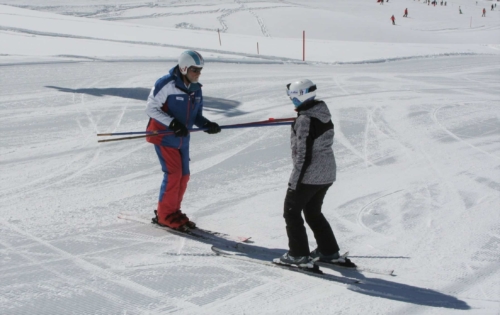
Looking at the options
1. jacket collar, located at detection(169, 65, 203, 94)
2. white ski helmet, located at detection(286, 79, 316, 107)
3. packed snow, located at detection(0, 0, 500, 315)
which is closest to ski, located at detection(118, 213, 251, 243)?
packed snow, located at detection(0, 0, 500, 315)

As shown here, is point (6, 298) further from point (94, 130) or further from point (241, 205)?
point (94, 130)

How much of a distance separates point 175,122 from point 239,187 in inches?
80.0

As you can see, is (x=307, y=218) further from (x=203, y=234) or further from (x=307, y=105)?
(x=203, y=234)

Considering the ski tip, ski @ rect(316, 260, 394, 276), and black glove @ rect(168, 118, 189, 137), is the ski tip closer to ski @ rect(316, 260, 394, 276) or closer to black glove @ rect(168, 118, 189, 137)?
ski @ rect(316, 260, 394, 276)

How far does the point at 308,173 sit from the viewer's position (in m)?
4.82

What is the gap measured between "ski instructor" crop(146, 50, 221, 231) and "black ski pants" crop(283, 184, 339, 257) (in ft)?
4.14

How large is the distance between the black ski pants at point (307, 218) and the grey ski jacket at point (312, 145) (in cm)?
8

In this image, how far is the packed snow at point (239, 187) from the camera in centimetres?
462

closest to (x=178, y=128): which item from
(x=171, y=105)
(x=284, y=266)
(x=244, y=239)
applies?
(x=171, y=105)

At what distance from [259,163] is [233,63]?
29.6 ft

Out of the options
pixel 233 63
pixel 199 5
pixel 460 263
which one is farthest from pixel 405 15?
pixel 460 263

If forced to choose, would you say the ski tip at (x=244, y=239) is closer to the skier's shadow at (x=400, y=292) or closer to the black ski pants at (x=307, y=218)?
the black ski pants at (x=307, y=218)

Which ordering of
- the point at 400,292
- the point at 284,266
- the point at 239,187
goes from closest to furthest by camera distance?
the point at 400,292, the point at 284,266, the point at 239,187

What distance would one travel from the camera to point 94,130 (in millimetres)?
9961
